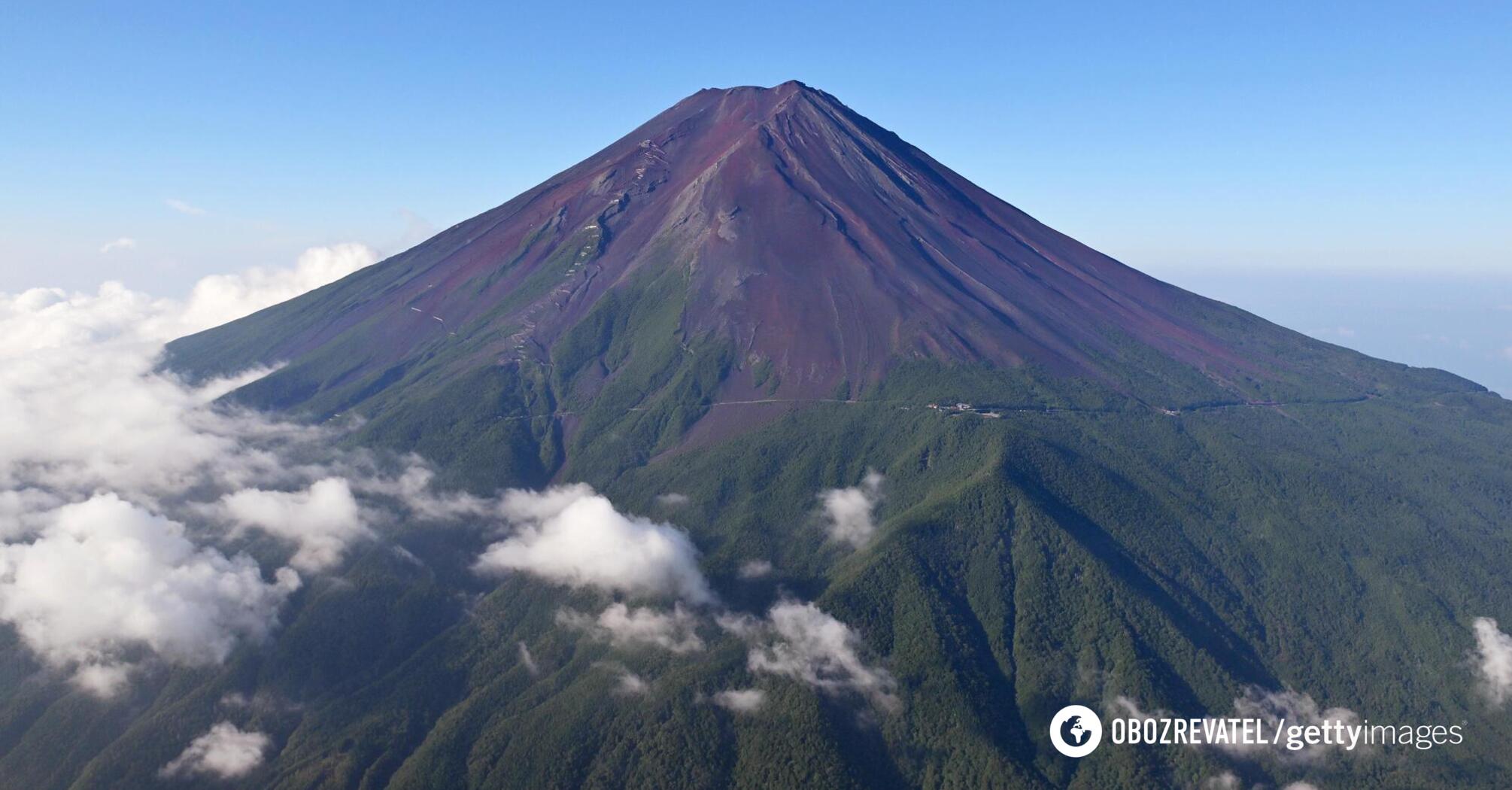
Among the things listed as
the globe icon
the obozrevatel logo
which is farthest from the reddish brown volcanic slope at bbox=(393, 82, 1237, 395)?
the globe icon

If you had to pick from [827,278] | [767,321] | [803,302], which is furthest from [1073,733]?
[827,278]

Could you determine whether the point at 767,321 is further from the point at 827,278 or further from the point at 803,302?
the point at 827,278

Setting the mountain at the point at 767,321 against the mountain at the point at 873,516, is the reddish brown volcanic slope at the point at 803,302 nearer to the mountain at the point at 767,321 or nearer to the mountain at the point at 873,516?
the mountain at the point at 767,321

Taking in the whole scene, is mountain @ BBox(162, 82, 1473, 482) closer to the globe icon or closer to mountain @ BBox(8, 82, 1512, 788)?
mountain @ BBox(8, 82, 1512, 788)

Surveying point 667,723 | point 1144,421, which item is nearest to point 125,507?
point 667,723

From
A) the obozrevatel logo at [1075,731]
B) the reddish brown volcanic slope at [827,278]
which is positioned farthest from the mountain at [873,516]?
the obozrevatel logo at [1075,731]
